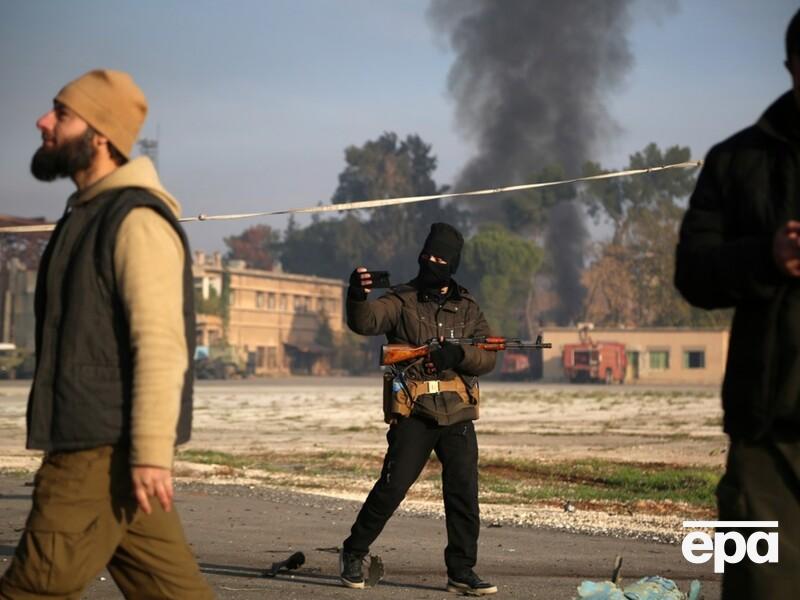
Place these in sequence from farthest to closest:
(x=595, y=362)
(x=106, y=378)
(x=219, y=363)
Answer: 1. (x=595, y=362)
2. (x=219, y=363)
3. (x=106, y=378)

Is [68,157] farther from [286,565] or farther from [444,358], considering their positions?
[286,565]

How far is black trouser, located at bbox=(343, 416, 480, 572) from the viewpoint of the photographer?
7.57m

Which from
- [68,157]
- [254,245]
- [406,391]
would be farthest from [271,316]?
[68,157]

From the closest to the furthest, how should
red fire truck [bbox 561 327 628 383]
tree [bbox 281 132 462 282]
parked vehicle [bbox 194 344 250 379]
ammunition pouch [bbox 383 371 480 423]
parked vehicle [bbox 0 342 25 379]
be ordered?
ammunition pouch [bbox 383 371 480 423], parked vehicle [bbox 0 342 25 379], parked vehicle [bbox 194 344 250 379], red fire truck [bbox 561 327 628 383], tree [bbox 281 132 462 282]

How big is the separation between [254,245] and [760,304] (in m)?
168

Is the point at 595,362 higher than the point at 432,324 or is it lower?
higher

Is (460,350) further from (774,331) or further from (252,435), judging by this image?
(252,435)

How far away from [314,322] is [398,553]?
10510cm

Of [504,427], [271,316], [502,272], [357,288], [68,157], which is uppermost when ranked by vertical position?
[502,272]

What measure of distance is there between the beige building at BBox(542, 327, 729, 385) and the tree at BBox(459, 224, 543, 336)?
28.3 m

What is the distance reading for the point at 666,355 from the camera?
94.6 meters

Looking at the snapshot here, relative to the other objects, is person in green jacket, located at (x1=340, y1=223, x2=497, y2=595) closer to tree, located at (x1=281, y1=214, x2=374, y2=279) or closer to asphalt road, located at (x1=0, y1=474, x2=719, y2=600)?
asphalt road, located at (x1=0, y1=474, x2=719, y2=600)

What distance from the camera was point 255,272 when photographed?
350ft

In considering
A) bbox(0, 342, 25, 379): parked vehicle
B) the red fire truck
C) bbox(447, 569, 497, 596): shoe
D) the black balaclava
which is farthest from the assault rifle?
the red fire truck
